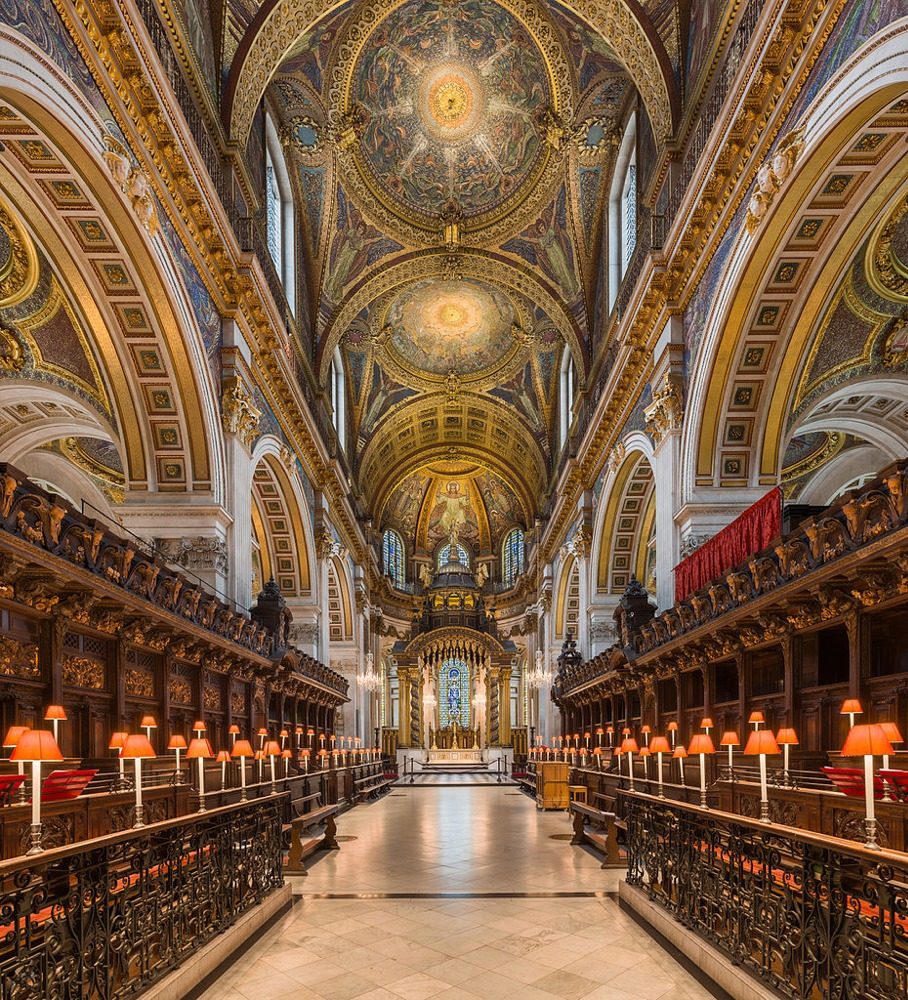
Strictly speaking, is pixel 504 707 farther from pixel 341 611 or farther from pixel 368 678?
pixel 341 611

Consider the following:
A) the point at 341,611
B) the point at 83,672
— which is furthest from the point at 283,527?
the point at 83,672

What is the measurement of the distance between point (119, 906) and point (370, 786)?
19.4 metres

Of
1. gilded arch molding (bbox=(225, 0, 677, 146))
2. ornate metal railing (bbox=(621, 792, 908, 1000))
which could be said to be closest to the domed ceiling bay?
gilded arch molding (bbox=(225, 0, 677, 146))

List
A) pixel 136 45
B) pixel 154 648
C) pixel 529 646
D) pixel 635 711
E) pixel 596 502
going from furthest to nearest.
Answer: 1. pixel 529 646
2. pixel 596 502
3. pixel 635 711
4. pixel 154 648
5. pixel 136 45

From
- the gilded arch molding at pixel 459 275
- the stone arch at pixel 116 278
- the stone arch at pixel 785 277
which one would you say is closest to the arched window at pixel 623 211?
the gilded arch molding at pixel 459 275

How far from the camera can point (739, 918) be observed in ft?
16.3

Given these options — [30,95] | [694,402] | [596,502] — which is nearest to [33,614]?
[30,95]

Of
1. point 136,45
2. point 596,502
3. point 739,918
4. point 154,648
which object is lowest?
point 739,918

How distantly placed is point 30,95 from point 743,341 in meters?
9.00

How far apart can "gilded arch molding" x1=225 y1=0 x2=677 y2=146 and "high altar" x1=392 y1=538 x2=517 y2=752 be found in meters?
26.3

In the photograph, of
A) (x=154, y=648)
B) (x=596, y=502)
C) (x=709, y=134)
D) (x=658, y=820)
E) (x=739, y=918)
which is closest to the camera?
(x=739, y=918)

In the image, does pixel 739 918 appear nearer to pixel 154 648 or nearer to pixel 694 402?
pixel 154 648

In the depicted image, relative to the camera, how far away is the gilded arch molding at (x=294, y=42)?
13.2 meters

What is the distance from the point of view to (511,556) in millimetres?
40531
